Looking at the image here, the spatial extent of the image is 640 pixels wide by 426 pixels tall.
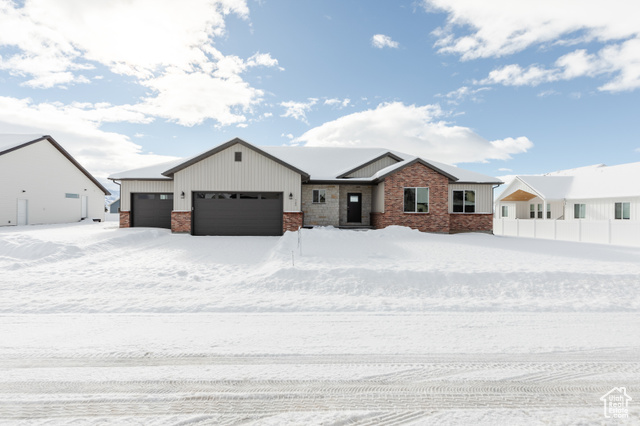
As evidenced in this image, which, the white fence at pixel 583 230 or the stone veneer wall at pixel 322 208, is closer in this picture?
the white fence at pixel 583 230

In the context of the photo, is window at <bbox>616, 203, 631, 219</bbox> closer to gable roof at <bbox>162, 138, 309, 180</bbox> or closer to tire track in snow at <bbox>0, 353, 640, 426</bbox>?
gable roof at <bbox>162, 138, 309, 180</bbox>

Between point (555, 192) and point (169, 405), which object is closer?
point (169, 405)

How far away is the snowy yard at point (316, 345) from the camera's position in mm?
2625

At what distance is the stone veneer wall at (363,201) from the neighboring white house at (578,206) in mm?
10586

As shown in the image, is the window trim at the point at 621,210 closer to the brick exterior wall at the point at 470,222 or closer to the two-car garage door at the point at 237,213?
the brick exterior wall at the point at 470,222

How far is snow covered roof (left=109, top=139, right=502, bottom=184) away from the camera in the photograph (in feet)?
59.0

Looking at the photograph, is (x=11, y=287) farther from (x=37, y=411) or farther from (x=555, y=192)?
(x=555, y=192)

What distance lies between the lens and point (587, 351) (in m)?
3.64

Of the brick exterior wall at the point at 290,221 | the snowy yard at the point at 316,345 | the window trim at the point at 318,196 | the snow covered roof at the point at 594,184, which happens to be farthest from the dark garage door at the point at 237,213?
the snow covered roof at the point at 594,184

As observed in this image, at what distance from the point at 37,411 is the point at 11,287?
5.48 metres

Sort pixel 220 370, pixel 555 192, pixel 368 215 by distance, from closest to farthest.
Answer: pixel 220 370
pixel 368 215
pixel 555 192

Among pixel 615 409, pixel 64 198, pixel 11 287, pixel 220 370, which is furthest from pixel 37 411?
pixel 64 198

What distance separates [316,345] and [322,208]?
51.9 feet

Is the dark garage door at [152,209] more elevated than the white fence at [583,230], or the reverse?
the dark garage door at [152,209]
